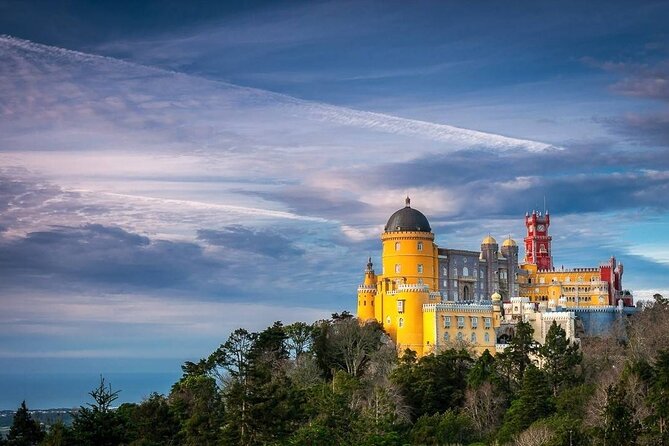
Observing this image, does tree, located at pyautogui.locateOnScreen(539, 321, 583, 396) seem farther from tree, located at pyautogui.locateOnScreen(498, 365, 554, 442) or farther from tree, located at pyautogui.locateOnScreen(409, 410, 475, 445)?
tree, located at pyautogui.locateOnScreen(409, 410, 475, 445)

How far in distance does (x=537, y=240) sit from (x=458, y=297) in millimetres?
22197

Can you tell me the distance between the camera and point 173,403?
80000 millimetres

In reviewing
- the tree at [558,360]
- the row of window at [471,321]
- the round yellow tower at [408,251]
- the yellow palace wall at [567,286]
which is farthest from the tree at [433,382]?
the yellow palace wall at [567,286]

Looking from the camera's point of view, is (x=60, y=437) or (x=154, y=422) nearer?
(x=60, y=437)

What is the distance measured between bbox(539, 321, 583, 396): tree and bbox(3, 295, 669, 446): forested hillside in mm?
93

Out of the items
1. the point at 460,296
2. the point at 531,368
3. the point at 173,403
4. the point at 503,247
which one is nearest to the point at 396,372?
the point at 531,368

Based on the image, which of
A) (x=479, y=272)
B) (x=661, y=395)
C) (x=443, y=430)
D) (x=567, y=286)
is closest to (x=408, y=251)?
(x=479, y=272)

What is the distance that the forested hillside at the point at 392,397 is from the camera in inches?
2509

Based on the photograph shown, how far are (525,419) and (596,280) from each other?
47.1 meters

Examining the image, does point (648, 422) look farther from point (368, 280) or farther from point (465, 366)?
point (368, 280)

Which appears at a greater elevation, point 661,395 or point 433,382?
point 433,382

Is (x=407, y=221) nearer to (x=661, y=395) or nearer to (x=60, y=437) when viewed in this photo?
(x=661, y=395)

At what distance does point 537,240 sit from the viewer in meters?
123

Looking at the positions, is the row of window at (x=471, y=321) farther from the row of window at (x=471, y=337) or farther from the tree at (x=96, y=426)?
the tree at (x=96, y=426)
